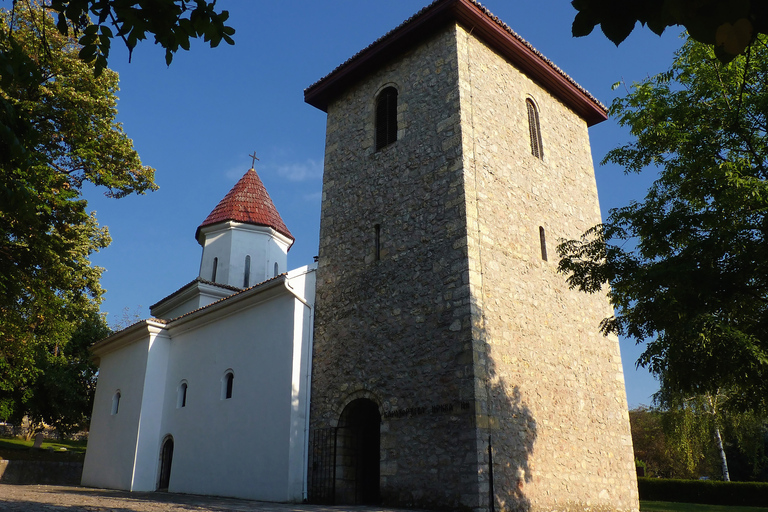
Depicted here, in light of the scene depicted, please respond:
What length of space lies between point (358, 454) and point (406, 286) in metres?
3.78

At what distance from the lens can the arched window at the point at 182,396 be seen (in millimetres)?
16531

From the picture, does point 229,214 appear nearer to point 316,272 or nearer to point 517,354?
point 316,272

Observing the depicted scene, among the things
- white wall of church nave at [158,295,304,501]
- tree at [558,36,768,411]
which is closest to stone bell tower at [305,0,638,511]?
white wall of church nave at [158,295,304,501]

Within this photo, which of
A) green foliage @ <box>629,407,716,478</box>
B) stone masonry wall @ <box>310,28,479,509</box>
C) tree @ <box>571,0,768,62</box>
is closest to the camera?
tree @ <box>571,0,768,62</box>

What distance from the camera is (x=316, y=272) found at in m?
14.3

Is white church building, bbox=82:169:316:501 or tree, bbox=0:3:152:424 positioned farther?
white church building, bbox=82:169:316:501

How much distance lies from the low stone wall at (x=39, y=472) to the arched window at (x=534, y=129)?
20.0 m

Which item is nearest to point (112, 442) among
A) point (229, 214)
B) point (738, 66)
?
point (229, 214)

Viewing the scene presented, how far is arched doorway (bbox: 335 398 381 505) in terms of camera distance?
12.1 meters

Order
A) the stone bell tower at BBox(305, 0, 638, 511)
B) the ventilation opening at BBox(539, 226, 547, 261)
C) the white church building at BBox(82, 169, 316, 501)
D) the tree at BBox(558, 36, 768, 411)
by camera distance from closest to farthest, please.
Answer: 1. the tree at BBox(558, 36, 768, 411)
2. the stone bell tower at BBox(305, 0, 638, 511)
3. the white church building at BBox(82, 169, 316, 501)
4. the ventilation opening at BBox(539, 226, 547, 261)

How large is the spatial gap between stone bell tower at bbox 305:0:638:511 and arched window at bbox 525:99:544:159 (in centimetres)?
6

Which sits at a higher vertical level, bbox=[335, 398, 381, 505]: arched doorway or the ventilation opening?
the ventilation opening

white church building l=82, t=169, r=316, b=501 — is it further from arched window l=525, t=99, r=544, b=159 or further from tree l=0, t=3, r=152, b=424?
arched window l=525, t=99, r=544, b=159

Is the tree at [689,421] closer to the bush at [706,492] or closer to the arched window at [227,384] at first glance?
the bush at [706,492]
